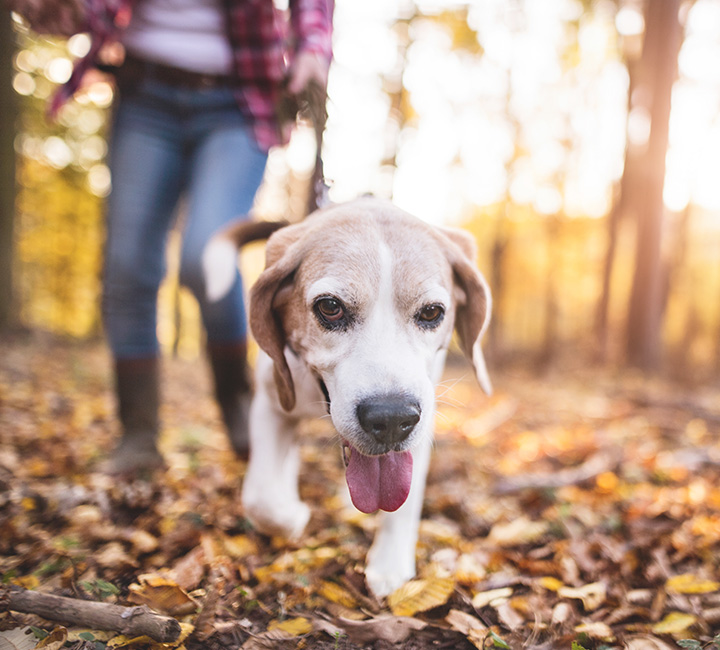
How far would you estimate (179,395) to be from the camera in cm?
779

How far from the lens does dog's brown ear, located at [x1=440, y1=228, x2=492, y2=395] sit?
2178 millimetres

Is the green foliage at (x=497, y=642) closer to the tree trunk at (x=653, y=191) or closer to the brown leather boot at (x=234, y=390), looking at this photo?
the brown leather boot at (x=234, y=390)

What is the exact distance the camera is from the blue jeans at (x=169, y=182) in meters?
2.64

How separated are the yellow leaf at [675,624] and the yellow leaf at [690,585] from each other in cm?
20

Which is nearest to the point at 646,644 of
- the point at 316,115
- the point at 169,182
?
the point at 316,115

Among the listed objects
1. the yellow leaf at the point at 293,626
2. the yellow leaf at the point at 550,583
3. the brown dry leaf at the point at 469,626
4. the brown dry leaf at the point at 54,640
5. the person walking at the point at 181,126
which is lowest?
the yellow leaf at the point at 550,583

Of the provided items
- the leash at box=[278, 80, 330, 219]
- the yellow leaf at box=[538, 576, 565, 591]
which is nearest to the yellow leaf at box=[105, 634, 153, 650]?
the yellow leaf at box=[538, 576, 565, 591]

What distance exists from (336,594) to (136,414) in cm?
160

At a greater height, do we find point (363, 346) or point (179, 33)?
point (179, 33)

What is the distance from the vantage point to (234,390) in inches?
119

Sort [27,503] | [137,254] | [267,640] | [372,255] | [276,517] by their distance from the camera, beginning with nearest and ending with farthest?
[267,640]
[372,255]
[276,517]
[27,503]
[137,254]

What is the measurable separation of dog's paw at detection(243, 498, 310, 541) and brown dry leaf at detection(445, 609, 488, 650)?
2.36 feet

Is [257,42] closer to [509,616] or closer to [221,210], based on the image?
[221,210]

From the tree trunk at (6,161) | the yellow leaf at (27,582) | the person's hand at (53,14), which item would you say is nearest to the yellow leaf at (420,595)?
the yellow leaf at (27,582)
